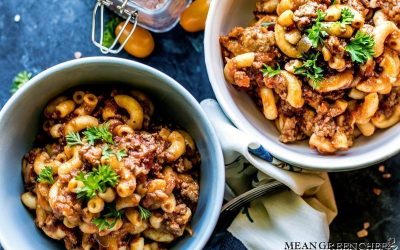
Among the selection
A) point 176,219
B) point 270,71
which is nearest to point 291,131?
point 270,71

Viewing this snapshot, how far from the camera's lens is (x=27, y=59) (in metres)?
2.10

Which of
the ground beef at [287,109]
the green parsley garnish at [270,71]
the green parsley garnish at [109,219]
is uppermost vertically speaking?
the green parsley garnish at [270,71]

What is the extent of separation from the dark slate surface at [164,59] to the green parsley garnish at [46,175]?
0.50 metres

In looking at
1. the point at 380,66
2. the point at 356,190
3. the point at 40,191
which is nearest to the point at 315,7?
the point at 380,66

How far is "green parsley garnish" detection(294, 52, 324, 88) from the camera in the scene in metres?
1.71

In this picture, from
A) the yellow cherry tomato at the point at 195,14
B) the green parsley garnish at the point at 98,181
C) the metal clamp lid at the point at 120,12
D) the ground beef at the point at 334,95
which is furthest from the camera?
the yellow cherry tomato at the point at 195,14

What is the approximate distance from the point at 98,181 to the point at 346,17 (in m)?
0.72

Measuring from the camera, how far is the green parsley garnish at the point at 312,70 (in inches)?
67.5

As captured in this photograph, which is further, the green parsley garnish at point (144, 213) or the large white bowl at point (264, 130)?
the large white bowl at point (264, 130)

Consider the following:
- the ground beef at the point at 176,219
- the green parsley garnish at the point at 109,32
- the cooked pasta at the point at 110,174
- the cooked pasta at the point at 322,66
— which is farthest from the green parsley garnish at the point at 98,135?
the green parsley garnish at the point at 109,32

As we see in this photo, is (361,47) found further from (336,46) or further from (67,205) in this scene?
(67,205)

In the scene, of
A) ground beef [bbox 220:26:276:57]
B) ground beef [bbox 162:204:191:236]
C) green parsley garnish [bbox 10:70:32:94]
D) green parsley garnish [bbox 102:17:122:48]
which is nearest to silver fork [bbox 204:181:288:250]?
ground beef [bbox 162:204:191:236]

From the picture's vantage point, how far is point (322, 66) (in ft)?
5.67

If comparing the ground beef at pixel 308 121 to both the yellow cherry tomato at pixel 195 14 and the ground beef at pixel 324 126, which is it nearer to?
the ground beef at pixel 324 126
